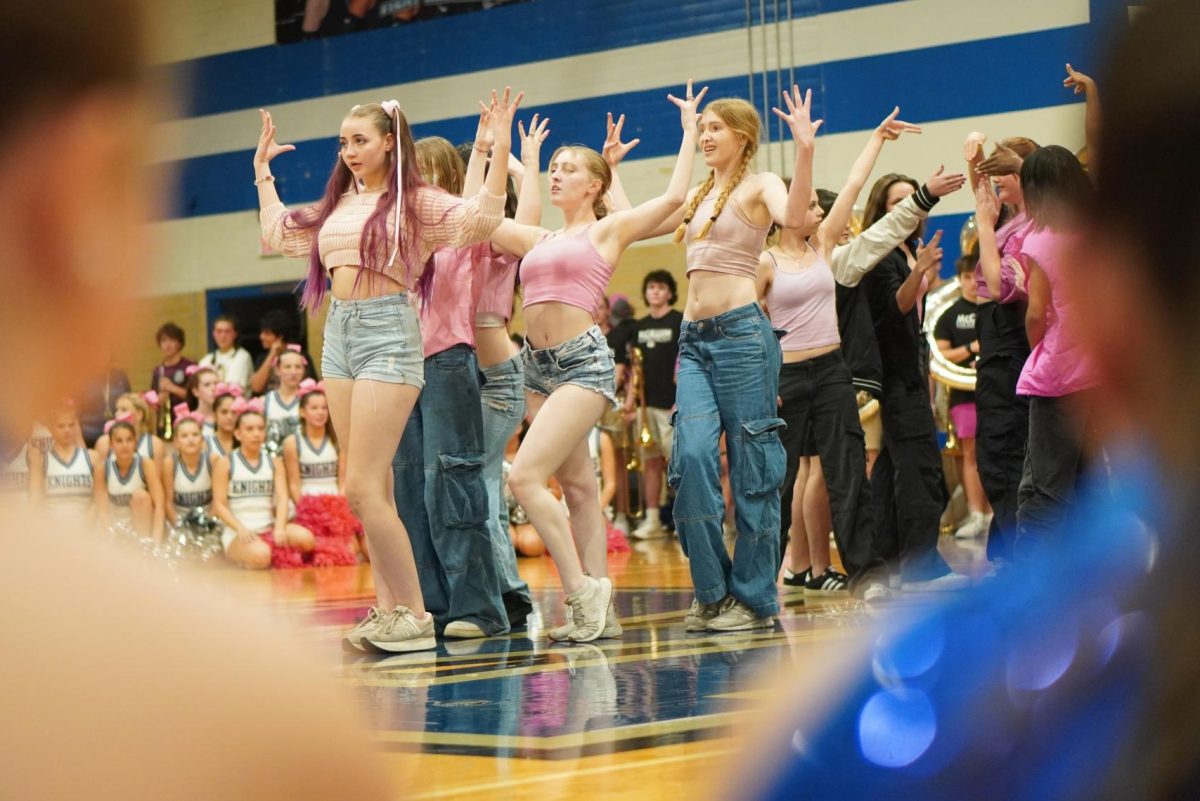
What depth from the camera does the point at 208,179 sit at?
17.3 metres

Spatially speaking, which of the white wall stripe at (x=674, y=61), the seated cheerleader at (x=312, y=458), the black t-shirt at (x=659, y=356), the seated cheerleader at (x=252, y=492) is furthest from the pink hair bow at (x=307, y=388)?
the white wall stripe at (x=674, y=61)

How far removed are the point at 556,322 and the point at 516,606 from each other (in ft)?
4.39

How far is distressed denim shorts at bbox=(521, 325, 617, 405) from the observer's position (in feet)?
19.0

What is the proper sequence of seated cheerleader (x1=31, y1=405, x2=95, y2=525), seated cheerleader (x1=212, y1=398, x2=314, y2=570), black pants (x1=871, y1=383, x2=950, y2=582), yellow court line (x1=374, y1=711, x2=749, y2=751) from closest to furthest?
1. yellow court line (x1=374, y1=711, x2=749, y2=751)
2. black pants (x1=871, y1=383, x2=950, y2=582)
3. seated cheerleader (x1=31, y1=405, x2=95, y2=525)
4. seated cheerleader (x1=212, y1=398, x2=314, y2=570)

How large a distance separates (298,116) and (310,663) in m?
16.8

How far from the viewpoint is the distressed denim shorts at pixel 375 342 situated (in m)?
5.33

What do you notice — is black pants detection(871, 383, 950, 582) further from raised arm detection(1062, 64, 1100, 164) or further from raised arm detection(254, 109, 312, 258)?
raised arm detection(1062, 64, 1100, 164)

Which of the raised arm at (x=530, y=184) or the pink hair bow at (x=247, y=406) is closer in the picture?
the raised arm at (x=530, y=184)

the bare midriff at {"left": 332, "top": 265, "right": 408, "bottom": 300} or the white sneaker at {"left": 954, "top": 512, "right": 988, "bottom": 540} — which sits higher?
the bare midriff at {"left": 332, "top": 265, "right": 408, "bottom": 300}

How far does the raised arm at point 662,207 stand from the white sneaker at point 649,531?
6.36 m

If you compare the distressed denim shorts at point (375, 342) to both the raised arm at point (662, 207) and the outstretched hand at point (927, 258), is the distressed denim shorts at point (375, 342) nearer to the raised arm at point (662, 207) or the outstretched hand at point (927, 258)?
the raised arm at point (662, 207)

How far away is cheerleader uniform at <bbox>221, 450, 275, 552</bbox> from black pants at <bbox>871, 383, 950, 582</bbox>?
17.1ft

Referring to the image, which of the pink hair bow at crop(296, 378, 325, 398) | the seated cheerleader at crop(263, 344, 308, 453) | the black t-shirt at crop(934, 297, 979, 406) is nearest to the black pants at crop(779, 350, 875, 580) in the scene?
the black t-shirt at crop(934, 297, 979, 406)

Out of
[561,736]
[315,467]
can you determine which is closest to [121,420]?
[315,467]
